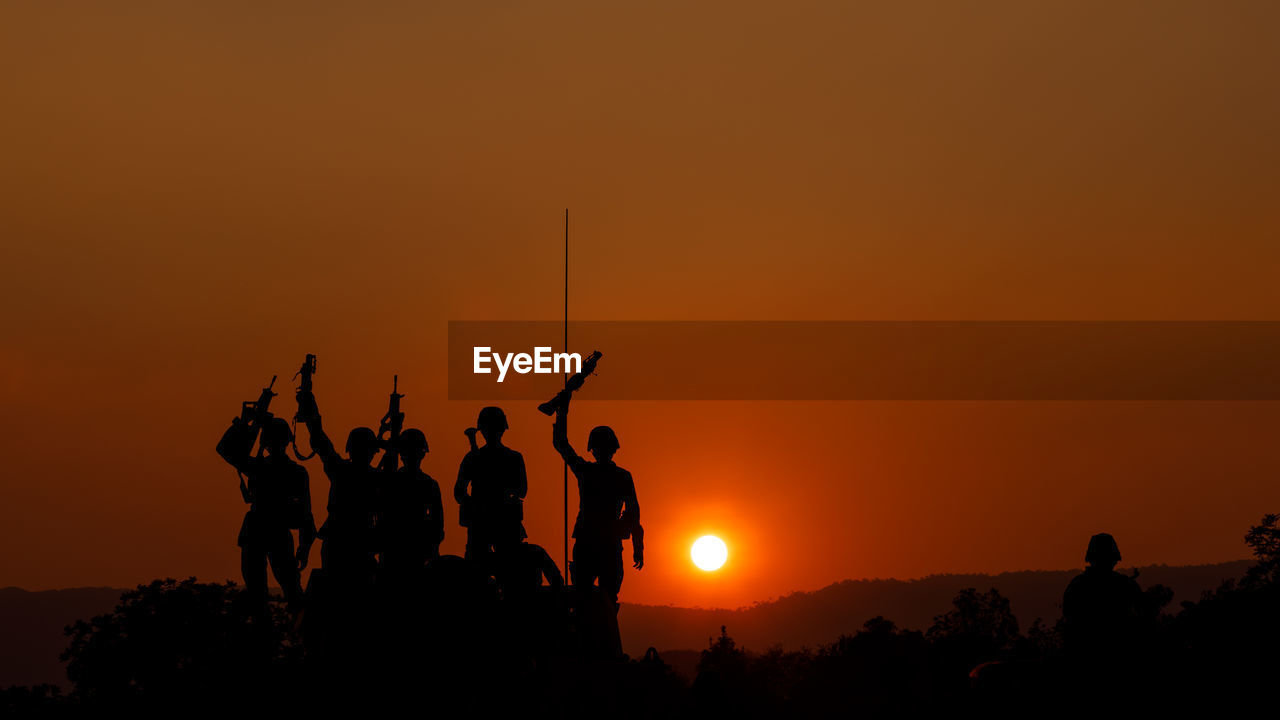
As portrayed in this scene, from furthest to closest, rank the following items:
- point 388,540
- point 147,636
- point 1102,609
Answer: point 147,636 < point 388,540 < point 1102,609

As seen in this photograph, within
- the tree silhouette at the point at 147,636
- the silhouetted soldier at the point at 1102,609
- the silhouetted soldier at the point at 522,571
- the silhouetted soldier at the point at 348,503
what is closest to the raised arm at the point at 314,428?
the silhouetted soldier at the point at 348,503

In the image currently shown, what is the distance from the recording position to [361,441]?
56.7ft

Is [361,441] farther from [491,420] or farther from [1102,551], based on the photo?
[1102,551]

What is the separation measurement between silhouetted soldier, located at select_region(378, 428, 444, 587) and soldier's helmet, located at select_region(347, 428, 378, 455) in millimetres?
324

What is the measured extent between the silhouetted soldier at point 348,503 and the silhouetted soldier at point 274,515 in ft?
1.11

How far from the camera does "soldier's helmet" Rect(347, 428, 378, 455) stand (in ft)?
56.6

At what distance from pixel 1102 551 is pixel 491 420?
21.3 feet

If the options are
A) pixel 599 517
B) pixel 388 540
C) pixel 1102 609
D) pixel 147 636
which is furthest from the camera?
pixel 147 636

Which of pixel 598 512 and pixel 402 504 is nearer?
pixel 402 504

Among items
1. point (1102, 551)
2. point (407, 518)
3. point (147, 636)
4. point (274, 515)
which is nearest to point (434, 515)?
point (407, 518)

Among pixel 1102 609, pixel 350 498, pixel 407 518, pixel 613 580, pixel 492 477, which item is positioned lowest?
pixel 1102 609

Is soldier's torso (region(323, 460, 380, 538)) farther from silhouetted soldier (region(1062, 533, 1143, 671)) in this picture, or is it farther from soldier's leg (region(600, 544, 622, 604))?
silhouetted soldier (region(1062, 533, 1143, 671))

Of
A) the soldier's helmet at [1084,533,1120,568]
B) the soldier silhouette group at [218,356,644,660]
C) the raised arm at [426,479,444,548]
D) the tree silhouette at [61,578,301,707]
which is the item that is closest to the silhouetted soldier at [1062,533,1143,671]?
the soldier's helmet at [1084,533,1120,568]

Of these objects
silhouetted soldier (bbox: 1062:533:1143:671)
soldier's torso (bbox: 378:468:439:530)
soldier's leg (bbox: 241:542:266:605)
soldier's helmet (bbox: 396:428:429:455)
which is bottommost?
silhouetted soldier (bbox: 1062:533:1143:671)
